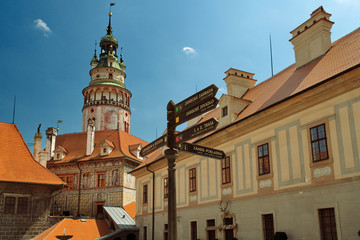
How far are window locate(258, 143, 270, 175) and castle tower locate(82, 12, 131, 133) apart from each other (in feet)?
123

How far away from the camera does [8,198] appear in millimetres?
27484

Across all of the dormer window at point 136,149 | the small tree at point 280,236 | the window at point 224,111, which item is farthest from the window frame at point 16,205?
the small tree at point 280,236

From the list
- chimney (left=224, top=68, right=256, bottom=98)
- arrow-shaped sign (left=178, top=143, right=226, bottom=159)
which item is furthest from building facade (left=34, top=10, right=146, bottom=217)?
arrow-shaped sign (left=178, top=143, right=226, bottom=159)

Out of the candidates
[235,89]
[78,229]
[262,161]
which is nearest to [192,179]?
[235,89]

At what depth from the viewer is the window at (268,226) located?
15312 millimetres

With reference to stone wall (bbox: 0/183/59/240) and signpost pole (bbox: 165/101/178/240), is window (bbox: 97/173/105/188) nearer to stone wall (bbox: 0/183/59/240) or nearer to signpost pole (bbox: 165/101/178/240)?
stone wall (bbox: 0/183/59/240)

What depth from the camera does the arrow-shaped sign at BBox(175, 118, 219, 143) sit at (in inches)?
287

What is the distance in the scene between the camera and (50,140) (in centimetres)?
4512

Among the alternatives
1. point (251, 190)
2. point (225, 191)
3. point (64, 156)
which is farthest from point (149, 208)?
point (64, 156)

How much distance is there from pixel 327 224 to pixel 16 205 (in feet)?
74.4

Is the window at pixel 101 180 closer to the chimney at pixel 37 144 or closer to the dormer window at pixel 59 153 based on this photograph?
the dormer window at pixel 59 153

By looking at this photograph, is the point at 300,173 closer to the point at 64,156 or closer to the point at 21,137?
the point at 21,137

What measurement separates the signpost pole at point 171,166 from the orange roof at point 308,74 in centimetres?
783

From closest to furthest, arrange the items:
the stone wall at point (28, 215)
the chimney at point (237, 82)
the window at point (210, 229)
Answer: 1. the window at point (210, 229)
2. the chimney at point (237, 82)
3. the stone wall at point (28, 215)
